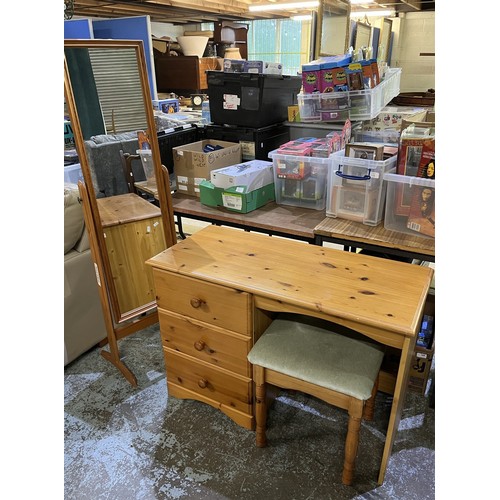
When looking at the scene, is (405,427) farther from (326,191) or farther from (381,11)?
(381,11)

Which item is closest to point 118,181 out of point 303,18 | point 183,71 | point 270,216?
point 270,216

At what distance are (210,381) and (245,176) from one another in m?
1.07

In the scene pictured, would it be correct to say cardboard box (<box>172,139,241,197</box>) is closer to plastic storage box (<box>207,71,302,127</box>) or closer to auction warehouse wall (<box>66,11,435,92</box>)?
plastic storage box (<box>207,71,302,127</box>)

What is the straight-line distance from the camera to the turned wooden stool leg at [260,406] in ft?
4.92

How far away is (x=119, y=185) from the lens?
2186 mm

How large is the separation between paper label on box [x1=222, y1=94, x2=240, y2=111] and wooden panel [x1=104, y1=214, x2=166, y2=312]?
1019mm

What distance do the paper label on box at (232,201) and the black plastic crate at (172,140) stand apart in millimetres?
648

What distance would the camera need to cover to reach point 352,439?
1400 millimetres

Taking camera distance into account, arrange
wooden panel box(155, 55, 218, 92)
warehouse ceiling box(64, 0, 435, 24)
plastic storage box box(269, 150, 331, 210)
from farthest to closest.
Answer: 1. wooden panel box(155, 55, 218, 92)
2. warehouse ceiling box(64, 0, 435, 24)
3. plastic storage box box(269, 150, 331, 210)

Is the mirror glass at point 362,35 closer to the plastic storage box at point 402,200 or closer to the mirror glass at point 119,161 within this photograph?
the plastic storage box at point 402,200

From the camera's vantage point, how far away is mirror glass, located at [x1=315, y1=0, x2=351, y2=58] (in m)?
3.05

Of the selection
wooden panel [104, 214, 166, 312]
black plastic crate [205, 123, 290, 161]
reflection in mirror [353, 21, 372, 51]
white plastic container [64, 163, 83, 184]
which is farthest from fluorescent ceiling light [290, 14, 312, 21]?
wooden panel [104, 214, 166, 312]

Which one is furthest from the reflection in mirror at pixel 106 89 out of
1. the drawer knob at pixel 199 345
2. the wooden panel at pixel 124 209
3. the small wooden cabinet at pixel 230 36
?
the small wooden cabinet at pixel 230 36

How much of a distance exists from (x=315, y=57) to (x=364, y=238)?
1.99 m
